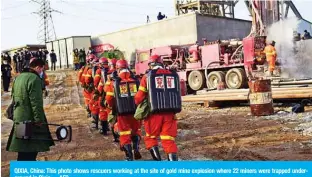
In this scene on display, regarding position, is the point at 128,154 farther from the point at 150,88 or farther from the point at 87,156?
the point at 150,88

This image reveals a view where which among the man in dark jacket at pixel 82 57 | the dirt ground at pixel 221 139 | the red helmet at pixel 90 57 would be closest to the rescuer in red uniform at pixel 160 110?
the dirt ground at pixel 221 139

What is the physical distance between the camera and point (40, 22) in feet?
12.8

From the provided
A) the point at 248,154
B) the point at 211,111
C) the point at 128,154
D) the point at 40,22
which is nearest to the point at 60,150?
the point at 128,154

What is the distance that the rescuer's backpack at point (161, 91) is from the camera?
11.5 feet

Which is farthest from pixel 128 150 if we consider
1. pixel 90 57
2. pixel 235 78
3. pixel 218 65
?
pixel 218 65

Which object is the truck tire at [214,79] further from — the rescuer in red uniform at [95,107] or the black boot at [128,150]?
the black boot at [128,150]

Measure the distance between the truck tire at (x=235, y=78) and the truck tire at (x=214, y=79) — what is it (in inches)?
5.9

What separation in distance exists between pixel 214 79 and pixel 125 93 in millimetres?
5662

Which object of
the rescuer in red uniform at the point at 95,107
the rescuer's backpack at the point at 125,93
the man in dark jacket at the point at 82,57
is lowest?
the rescuer in red uniform at the point at 95,107

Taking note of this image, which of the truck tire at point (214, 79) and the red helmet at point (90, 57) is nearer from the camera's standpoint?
the red helmet at point (90, 57)

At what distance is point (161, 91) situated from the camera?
3.51 metres

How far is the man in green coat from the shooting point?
10.3ft

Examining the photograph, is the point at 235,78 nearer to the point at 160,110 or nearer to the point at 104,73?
the point at 104,73

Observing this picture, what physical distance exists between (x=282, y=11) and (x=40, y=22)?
2029 millimetres
